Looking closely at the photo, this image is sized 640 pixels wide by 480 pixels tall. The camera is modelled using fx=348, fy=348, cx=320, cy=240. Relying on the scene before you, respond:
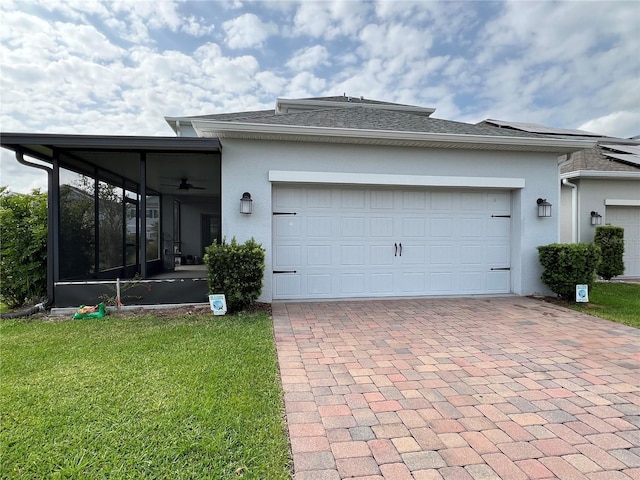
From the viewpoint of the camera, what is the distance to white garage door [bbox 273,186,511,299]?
6602 millimetres

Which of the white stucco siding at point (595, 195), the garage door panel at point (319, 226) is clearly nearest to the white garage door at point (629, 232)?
the white stucco siding at point (595, 195)

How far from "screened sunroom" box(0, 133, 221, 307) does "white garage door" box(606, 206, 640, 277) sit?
35.7 ft

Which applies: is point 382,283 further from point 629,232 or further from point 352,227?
point 629,232

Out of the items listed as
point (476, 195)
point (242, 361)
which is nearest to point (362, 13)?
point (476, 195)

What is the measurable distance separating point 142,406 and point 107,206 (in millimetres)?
6324

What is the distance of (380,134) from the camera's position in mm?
6160

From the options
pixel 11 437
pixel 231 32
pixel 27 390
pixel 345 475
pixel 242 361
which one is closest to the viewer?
pixel 345 475

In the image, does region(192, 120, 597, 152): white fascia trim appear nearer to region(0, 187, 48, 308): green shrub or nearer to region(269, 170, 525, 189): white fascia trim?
region(269, 170, 525, 189): white fascia trim

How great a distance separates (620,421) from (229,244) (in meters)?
5.20

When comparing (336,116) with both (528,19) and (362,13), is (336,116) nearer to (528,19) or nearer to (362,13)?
(362,13)

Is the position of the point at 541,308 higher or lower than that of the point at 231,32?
lower

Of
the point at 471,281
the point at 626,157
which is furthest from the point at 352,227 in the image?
the point at 626,157

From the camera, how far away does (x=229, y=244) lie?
594 centimetres

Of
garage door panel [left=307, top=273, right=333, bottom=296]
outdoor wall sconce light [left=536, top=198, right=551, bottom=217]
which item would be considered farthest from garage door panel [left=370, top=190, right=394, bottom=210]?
outdoor wall sconce light [left=536, top=198, right=551, bottom=217]
